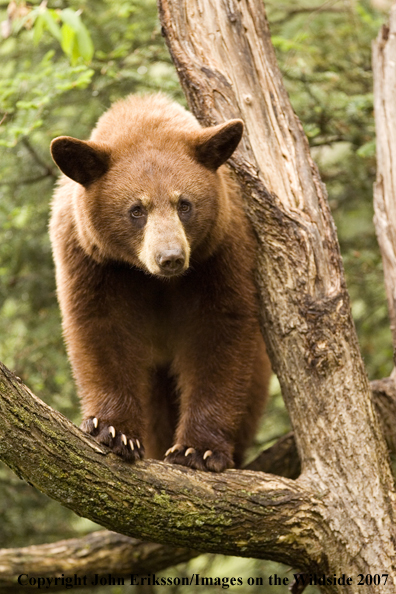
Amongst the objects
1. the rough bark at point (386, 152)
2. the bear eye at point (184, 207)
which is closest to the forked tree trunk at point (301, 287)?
the bear eye at point (184, 207)

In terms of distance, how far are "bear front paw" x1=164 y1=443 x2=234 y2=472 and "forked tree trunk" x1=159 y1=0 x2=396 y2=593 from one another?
1.60 feet

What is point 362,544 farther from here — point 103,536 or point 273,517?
point 103,536

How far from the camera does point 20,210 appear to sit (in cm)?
581

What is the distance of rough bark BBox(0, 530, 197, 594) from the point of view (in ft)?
16.8

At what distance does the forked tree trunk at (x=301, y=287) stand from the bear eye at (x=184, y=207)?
45cm

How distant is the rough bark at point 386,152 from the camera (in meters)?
4.88

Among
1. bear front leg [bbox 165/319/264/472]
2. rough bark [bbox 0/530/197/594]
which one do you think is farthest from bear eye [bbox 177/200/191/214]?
rough bark [bbox 0/530/197/594]

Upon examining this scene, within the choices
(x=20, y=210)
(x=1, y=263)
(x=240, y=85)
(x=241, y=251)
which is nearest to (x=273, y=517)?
(x=241, y=251)

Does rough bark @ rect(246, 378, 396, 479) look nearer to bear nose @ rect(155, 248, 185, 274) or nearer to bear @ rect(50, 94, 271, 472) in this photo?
bear @ rect(50, 94, 271, 472)

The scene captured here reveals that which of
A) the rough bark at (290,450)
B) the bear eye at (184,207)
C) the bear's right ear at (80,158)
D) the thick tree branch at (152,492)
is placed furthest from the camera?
the rough bark at (290,450)

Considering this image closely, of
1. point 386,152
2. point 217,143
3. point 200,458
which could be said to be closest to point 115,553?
point 200,458

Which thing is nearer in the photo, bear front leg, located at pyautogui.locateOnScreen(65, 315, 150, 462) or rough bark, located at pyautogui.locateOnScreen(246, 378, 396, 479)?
bear front leg, located at pyautogui.locateOnScreen(65, 315, 150, 462)

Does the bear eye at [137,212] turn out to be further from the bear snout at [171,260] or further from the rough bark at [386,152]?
the rough bark at [386,152]

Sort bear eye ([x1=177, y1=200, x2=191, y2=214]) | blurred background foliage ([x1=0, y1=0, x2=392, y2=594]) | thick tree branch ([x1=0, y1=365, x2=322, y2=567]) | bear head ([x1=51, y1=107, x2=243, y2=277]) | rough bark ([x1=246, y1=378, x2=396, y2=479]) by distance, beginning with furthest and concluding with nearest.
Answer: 1. blurred background foliage ([x1=0, y1=0, x2=392, y2=594])
2. rough bark ([x1=246, y1=378, x2=396, y2=479])
3. bear eye ([x1=177, y1=200, x2=191, y2=214])
4. bear head ([x1=51, y1=107, x2=243, y2=277])
5. thick tree branch ([x1=0, y1=365, x2=322, y2=567])
